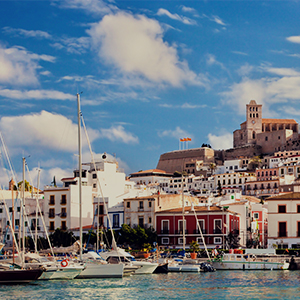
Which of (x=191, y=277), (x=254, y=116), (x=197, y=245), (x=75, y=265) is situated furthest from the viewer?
(x=254, y=116)

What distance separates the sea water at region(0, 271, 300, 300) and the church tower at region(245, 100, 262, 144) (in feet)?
452

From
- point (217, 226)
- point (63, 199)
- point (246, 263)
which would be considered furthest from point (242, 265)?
point (63, 199)

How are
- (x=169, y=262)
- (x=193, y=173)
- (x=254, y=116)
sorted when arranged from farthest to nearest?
(x=254, y=116) → (x=193, y=173) → (x=169, y=262)

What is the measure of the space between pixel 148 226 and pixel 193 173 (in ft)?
347

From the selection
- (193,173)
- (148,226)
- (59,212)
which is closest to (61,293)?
(148,226)

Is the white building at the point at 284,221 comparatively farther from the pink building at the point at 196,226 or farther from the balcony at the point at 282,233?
the pink building at the point at 196,226

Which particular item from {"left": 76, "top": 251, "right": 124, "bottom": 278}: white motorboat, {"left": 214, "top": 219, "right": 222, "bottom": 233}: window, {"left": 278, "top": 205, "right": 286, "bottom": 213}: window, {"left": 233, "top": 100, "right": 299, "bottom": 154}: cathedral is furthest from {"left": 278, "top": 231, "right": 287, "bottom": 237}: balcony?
{"left": 233, "top": 100, "right": 299, "bottom": 154}: cathedral

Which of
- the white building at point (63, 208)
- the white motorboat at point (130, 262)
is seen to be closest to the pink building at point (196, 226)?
the white building at point (63, 208)

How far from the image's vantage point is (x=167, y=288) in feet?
137

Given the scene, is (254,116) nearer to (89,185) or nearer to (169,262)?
(89,185)

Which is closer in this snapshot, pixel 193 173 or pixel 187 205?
pixel 187 205

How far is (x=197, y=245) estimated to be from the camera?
63375 mm

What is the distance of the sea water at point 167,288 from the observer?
3816 centimetres

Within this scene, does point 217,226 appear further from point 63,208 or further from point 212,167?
point 212,167
